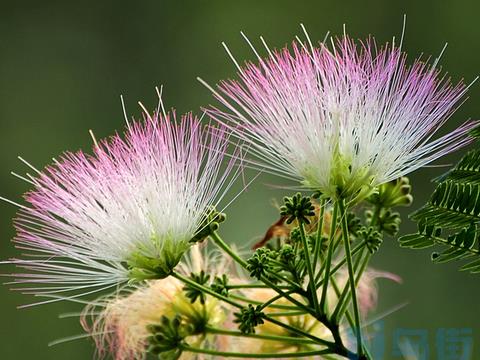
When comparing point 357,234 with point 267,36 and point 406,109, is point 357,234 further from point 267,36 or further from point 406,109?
point 267,36

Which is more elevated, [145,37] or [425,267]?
[145,37]

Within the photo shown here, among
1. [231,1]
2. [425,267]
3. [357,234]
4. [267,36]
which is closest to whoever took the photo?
[357,234]

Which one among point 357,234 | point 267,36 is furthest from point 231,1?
point 357,234

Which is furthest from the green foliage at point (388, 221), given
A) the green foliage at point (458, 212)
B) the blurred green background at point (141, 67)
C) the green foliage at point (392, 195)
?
the blurred green background at point (141, 67)

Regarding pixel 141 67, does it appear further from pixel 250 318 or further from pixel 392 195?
pixel 250 318

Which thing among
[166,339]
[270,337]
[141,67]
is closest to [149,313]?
[166,339]

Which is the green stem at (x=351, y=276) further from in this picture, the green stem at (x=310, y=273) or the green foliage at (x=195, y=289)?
the green foliage at (x=195, y=289)

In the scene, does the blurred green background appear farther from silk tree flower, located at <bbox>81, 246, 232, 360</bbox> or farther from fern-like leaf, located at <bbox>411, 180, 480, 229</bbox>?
fern-like leaf, located at <bbox>411, 180, 480, 229</bbox>

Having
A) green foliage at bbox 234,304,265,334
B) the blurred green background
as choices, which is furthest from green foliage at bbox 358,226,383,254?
the blurred green background

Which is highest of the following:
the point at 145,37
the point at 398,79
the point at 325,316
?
the point at 145,37
